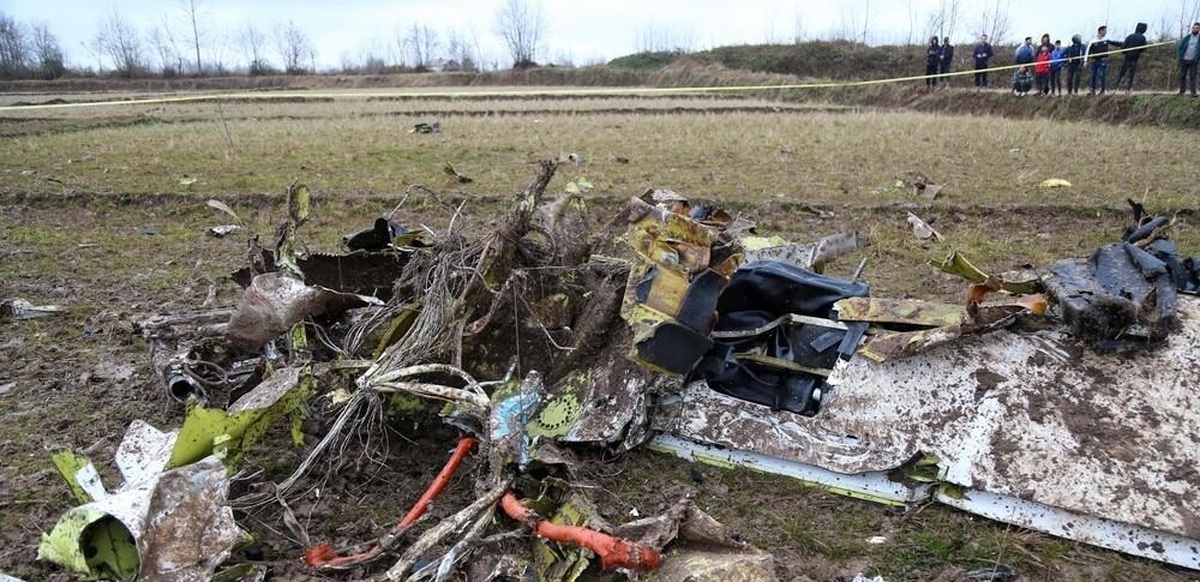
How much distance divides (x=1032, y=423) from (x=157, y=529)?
304 cm

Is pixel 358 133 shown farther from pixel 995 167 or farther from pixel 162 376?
pixel 162 376

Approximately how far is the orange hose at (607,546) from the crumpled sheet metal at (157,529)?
3.34 ft

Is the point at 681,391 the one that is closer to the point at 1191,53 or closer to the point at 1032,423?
the point at 1032,423

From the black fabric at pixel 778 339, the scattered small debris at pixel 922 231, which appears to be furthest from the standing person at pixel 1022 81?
the black fabric at pixel 778 339

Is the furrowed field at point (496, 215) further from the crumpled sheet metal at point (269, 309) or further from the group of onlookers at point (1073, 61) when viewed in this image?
the group of onlookers at point (1073, 61)

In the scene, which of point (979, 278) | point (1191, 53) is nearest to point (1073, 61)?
point (1191, 53)

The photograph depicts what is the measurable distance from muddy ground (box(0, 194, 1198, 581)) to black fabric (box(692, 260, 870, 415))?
0.37 metres

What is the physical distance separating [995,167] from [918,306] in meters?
8.27

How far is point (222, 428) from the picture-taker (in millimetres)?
2969

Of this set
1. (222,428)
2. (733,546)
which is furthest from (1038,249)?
(222,428)

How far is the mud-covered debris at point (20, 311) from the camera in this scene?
5434 mm

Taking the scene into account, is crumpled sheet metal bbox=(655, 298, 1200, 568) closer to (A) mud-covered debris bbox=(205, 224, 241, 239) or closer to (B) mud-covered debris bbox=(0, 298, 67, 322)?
(B) mud-covered debris bbox=(0, 298, 67, 322)

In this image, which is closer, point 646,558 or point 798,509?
point 646,558

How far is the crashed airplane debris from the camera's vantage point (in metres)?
2.71
